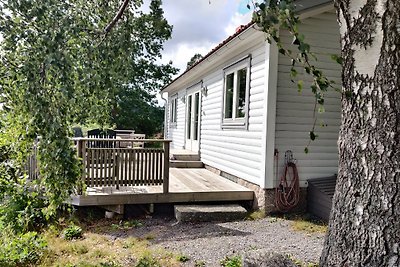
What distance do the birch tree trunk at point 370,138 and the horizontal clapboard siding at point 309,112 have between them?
3.04 m

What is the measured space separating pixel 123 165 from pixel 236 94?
8.36 feet

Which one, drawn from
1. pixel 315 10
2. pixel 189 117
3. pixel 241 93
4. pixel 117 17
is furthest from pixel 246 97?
pixel 189 117

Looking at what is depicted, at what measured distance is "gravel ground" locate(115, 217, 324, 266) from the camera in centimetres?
353

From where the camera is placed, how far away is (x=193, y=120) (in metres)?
9.88

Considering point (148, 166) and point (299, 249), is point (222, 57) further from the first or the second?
point (299, 249)

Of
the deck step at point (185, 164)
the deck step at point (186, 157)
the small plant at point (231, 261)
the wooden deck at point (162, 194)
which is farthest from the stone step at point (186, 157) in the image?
the small plant at point (231, 261)

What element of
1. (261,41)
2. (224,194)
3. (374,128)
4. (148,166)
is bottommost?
(224,194)

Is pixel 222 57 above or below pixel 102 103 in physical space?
above

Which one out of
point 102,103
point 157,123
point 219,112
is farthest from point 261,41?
point 157,123

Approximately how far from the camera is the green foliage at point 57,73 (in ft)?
7.15

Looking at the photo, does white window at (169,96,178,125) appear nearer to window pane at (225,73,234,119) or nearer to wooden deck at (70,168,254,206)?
window pane at (225,73,234,119)

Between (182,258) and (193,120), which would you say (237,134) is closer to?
(182,258)

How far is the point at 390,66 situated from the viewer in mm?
1774

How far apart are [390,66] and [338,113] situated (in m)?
3.71
